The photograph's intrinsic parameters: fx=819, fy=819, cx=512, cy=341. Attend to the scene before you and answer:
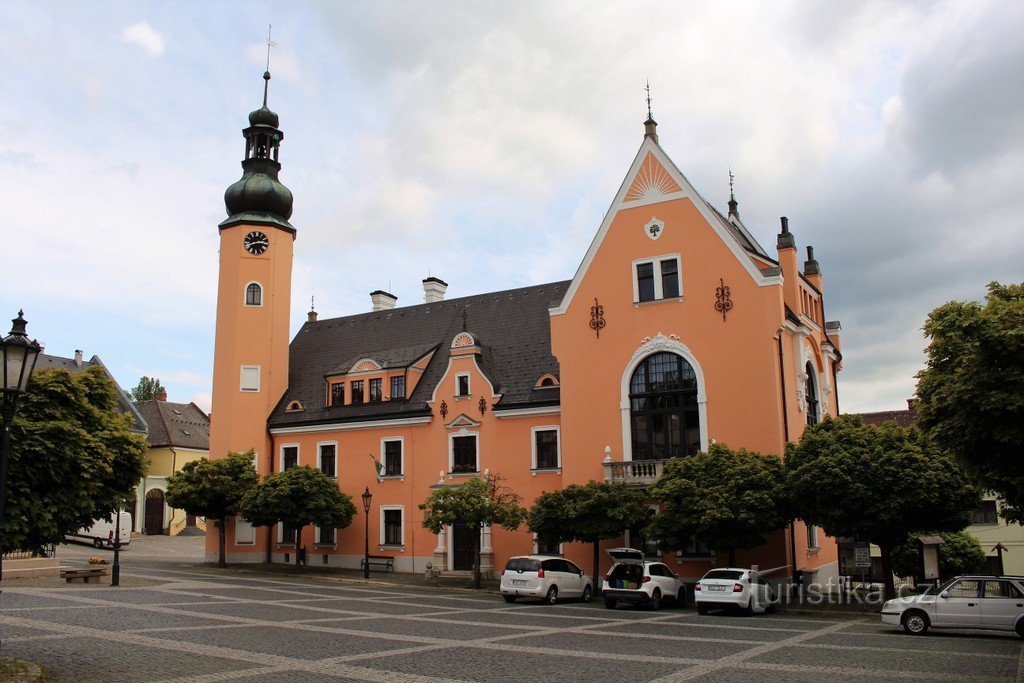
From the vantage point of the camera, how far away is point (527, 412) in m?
35.7

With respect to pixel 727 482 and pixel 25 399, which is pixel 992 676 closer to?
pixel 727 482

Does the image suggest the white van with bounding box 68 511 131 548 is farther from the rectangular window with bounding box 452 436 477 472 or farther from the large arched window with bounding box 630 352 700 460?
the large arched window with bounding box 630 352 700 460

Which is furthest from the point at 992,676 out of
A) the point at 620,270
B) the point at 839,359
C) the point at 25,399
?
the point at 839,359

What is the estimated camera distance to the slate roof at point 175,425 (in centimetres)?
6200

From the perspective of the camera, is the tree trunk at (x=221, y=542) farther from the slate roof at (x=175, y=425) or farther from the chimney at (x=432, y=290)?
the slate roof at (x=175, y=425)

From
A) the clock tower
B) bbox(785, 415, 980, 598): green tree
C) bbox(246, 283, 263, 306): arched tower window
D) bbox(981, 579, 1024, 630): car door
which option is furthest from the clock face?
bbox(981, 579, 1024, 630): car door

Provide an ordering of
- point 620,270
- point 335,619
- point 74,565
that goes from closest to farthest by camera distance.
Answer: point 335,619 < point 620,270 < point 74,565

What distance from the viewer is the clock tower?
43188 mm

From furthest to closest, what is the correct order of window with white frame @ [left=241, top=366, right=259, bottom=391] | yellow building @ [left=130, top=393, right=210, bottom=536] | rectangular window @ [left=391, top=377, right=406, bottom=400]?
yellow building @ [left=130, top=393, right=210, bottom=536]
window with white frame @ [left=241, top=366, right=259, bottom=391]
rectangular window @ [left=391, top=377, right=406, bottom=400]

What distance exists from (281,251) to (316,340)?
5.87m

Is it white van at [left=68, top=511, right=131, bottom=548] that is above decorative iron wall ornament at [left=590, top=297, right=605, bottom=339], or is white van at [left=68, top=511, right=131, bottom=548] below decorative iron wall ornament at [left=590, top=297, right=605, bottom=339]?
below

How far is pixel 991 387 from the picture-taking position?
1449cm

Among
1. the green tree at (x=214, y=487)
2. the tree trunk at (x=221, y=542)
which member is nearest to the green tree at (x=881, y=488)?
the green tree at (x=214, y=487)

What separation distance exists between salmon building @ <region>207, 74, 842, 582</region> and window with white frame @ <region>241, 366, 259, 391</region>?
0.05 meters
